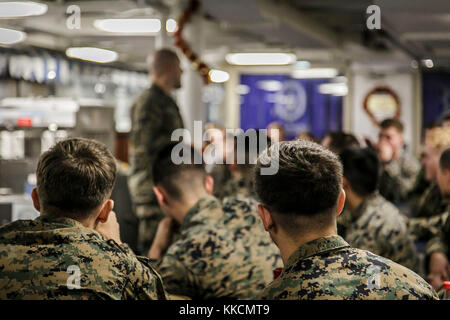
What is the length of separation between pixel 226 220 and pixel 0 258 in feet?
3.43

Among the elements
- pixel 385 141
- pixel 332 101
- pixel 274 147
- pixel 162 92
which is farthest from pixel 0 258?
pixel 332 101

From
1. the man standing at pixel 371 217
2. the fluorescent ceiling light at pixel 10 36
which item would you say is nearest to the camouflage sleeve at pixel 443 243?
the man standing at pixel 371 217

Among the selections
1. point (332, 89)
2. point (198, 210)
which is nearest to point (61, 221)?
point (198, 210)

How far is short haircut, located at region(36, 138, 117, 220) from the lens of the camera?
156 centimetres

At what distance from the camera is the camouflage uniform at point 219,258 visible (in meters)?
2.10

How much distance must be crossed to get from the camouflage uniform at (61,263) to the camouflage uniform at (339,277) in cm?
37

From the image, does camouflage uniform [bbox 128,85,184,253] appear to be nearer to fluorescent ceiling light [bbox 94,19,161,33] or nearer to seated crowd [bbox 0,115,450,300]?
seated crowd [bbox 0,115,450,300]

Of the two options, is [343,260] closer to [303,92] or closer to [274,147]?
[274,147]

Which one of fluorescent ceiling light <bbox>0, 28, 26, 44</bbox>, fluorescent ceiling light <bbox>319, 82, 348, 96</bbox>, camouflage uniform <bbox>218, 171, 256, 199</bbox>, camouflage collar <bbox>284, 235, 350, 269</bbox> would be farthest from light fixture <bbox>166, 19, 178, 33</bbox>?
fluorescent ceiling light <bbox>319, 82, 348, 96</bbox>

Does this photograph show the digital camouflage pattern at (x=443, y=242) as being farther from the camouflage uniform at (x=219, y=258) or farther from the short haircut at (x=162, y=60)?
the short haircut at (x=162, y=60)

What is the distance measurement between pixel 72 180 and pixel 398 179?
452 cm

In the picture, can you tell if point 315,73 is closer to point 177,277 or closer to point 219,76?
point 219,76

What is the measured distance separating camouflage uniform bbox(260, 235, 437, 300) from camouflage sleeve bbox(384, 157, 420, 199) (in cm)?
397
